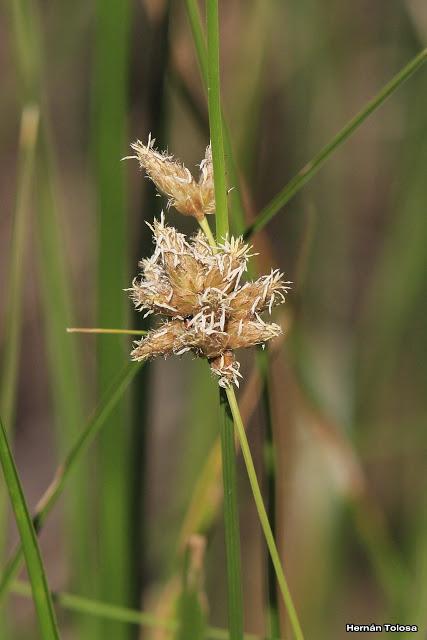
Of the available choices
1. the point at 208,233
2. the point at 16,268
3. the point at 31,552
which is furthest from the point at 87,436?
the point at 16,268

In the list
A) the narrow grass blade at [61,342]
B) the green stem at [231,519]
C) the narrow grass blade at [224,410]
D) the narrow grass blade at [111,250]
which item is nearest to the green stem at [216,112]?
the narrow grass blade at [224,410]

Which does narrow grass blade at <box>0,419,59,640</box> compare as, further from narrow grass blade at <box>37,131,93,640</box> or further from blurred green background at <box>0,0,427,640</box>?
narrow grass blade at <box>37,131,93,640</box>

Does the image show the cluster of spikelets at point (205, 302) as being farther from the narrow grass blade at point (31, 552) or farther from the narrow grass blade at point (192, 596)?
the narrow grass blade at point (192, 596)

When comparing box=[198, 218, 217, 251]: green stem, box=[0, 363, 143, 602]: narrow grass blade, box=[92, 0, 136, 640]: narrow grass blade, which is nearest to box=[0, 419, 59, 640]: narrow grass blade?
box=[0, 363, 143, 602]: narrow grass blade

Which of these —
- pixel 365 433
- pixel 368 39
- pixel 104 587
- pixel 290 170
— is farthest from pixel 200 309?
pixel 368 39

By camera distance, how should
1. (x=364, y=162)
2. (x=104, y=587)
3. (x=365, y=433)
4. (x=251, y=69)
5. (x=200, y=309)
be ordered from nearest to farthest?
(x=200, y=309)
(x=104, y=587)
(x=251, y=69)
(x=365, y=433)
(x=364, y=162)

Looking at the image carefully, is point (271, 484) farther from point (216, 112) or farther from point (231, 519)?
point (216, 112)

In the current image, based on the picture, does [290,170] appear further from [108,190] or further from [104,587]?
[104,587]
